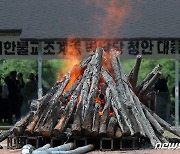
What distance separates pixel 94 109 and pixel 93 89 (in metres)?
0.66

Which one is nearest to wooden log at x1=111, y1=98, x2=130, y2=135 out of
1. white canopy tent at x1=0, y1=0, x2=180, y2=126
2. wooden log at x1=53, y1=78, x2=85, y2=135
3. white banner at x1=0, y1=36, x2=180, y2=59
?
wooden log at x1=53, y1=78, x2=85, y2=135

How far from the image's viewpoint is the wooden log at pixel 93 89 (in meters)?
12.1

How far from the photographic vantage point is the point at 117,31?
68.3 ft

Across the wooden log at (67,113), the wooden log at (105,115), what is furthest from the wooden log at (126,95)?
the wooden log at (67,113)

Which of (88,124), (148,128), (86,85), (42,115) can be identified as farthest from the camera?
(86,85)

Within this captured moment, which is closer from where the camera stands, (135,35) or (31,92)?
(135,35)

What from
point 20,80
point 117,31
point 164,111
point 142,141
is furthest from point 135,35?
point 142,141

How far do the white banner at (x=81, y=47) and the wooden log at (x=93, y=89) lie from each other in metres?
6.70

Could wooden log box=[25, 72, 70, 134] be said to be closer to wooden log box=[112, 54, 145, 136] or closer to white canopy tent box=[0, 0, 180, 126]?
wooden log box=[112, 54, 145, 136]

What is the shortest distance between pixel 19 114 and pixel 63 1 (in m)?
4.69

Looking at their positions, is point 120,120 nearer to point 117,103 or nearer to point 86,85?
point 117,103

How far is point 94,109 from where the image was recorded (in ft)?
41.2

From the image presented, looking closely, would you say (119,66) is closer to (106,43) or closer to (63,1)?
(106,43)

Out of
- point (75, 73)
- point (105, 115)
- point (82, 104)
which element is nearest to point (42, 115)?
point (82, 104)
